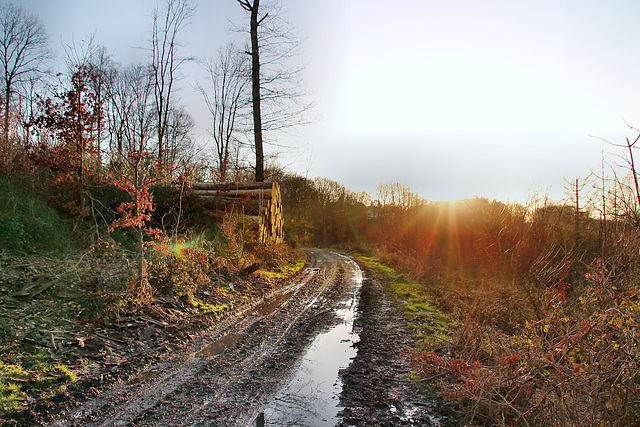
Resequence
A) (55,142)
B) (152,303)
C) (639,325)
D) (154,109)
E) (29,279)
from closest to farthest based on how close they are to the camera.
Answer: (639,325) < (29,279) < (152,303) < (55,142) < (154,109)

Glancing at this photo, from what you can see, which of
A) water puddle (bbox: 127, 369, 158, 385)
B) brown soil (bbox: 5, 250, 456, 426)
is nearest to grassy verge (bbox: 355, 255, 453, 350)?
brown soil (bbox: 5, 250, 456, 426)

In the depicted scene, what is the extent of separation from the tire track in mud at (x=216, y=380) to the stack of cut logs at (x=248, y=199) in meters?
6.79

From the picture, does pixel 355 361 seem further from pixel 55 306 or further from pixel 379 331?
pixel 55 306

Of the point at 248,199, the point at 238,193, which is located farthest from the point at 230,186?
the point at 248,199

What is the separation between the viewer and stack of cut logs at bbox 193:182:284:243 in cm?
1287

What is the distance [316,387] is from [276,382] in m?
0.48

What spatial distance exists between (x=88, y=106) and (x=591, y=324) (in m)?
10.2

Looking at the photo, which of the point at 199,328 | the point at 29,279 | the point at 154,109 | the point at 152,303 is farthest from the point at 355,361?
the point at 154,109

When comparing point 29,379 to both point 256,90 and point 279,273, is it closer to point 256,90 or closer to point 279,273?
point 279,273

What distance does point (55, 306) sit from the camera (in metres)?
5.04

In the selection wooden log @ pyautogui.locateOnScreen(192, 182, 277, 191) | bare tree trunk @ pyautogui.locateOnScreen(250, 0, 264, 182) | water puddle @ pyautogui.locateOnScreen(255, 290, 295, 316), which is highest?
bare tree trunk @ pyautogui.locateOnScreen(250, 0, 264, 182)

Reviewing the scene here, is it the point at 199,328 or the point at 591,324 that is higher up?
the point at 591,324

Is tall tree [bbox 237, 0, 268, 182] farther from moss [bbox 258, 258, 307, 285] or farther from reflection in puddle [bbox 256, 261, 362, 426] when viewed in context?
reflection in puddle [bbox 256, 261, 362, 426]

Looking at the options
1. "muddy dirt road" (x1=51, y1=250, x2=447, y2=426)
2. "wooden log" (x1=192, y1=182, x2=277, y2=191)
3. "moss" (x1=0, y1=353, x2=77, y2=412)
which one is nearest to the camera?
"moss" (x1=0, y1=353, x2=77, y2=412)
